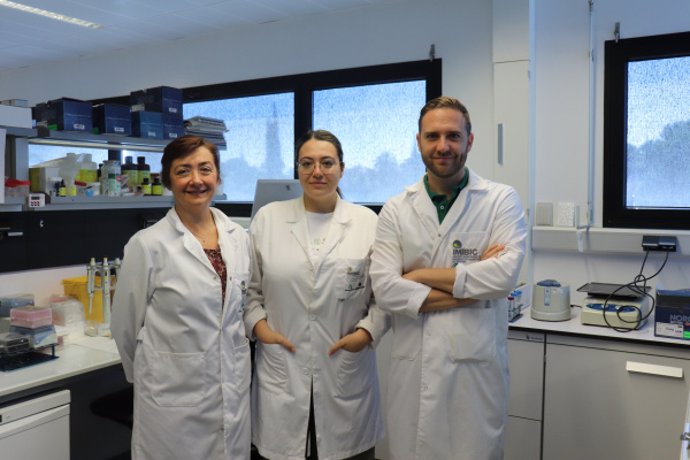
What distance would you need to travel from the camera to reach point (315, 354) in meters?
1.82

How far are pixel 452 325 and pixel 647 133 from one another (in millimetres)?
2017

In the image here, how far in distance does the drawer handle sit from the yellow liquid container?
218 cm

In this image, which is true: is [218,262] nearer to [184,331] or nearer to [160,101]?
[184,331]

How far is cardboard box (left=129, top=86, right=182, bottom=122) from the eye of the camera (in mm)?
3035

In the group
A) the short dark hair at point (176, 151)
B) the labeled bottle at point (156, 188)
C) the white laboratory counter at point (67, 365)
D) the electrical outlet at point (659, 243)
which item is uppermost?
the short dark hair at point (176, 151)

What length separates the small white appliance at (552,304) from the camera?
2574mm

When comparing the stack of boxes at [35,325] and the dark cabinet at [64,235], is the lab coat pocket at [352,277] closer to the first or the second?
the stack of boxes at [35,325]

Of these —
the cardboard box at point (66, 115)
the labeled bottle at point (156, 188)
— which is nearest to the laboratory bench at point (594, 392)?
the labeled bottle at point (156, 188)

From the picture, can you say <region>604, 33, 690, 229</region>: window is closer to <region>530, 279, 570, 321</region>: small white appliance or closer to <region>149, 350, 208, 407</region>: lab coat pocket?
<region>530, 279, 570, 321</region>: small white appliance

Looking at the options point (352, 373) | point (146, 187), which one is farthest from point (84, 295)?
point (352, 373)

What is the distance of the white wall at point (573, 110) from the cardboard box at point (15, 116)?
2.54 m

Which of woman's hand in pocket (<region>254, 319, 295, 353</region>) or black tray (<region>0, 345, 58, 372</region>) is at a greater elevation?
woman's hand in pocket (<region>254, 319, 295, 353</region>)

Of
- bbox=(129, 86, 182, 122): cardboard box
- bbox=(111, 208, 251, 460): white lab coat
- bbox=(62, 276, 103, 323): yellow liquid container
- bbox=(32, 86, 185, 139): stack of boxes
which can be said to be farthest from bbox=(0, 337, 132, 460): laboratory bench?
bbox=(129, 86, 182, 122): cardboard box

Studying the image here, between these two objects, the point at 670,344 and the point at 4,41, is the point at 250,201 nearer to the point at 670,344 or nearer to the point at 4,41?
the point at 4,41
